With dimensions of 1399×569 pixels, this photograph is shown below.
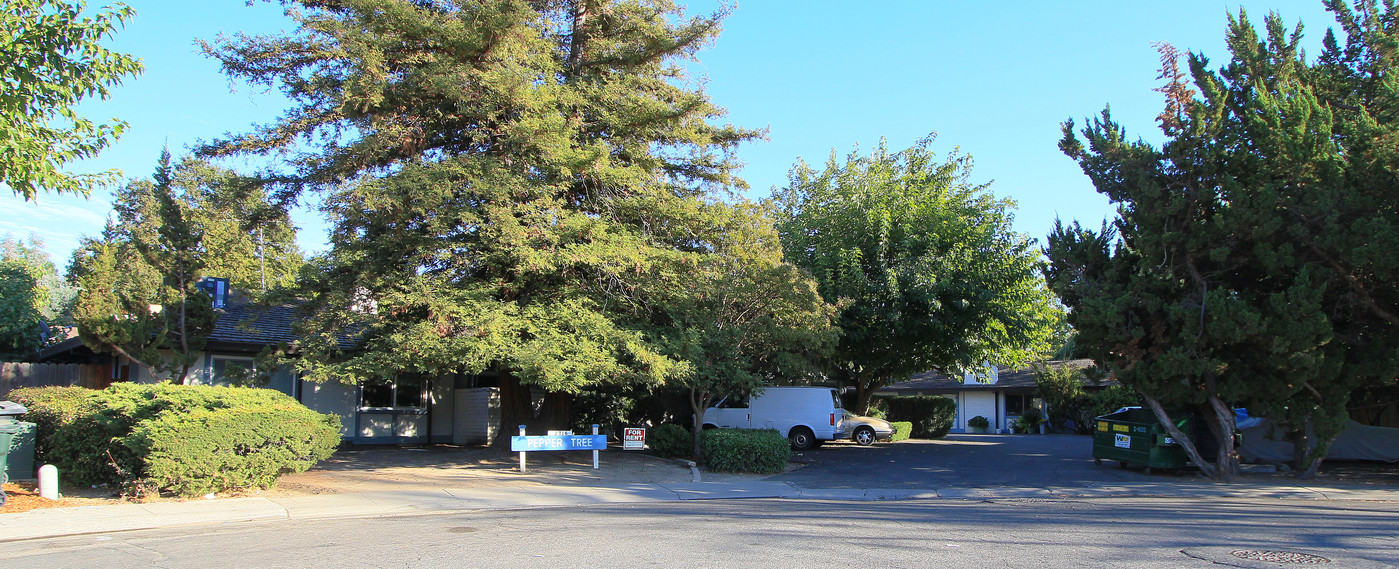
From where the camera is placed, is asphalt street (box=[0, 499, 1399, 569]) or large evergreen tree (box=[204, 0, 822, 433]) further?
large evergreen tree (box=[204, 0, 822, 433])

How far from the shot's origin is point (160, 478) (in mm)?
10953

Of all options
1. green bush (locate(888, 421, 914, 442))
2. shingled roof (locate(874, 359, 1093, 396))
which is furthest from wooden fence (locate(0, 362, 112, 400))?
shingled roof (locate(874, 359, 1093, 396))

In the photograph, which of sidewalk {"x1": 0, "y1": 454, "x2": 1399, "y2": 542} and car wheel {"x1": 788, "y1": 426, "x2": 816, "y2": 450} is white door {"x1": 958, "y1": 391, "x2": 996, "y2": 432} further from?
sidewalk {"x1": 0, "y1": 454, "x2": 1399, "y2": 542}

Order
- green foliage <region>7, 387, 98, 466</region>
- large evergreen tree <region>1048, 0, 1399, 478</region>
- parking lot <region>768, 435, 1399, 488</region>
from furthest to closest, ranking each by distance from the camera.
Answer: parking lot <region>768, 435, 1399, 488</region>, large evergreen tree <region>1048, 0, 1399, 478</region>, green foliage <region>7, 387, 98, 466</region>

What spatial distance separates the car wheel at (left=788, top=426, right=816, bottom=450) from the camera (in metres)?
22.4

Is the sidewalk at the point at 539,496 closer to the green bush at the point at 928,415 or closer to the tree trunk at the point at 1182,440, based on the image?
the tree trunk at the point at 1182,440

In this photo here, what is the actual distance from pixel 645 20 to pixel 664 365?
25.0 feet

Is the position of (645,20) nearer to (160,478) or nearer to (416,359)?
(416,359)

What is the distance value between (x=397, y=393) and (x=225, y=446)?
11.0 m

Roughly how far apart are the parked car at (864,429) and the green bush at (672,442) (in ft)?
22.4

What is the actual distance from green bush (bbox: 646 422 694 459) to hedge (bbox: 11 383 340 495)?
801cm

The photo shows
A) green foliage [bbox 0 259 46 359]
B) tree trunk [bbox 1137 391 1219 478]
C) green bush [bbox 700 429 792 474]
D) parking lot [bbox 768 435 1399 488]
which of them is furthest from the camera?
green foliage [bbox 0 259 46 359]

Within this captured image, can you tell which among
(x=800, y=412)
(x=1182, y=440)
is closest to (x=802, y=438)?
(x=800, y=412)

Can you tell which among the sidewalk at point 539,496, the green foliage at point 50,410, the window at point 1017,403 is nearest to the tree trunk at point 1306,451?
the sidewalk at point 539,496
